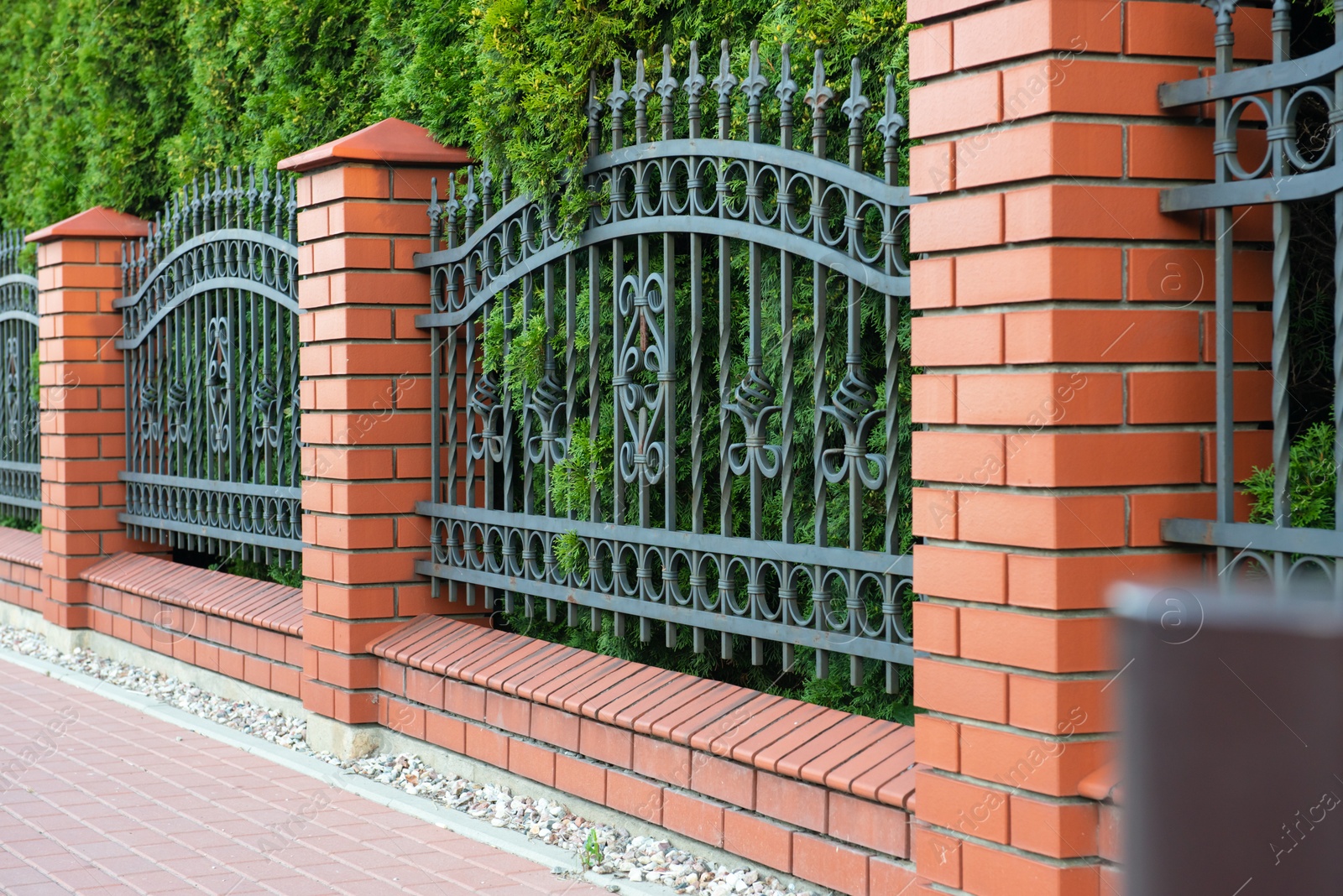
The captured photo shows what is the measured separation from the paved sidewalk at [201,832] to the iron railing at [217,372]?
1221 millimetres

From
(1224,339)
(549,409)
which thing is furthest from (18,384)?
(1224,339)

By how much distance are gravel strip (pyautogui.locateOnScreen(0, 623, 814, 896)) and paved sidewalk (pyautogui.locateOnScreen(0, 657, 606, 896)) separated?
0.16 meters

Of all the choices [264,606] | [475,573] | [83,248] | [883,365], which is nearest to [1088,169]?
[883,365]

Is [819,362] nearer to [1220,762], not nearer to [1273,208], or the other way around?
[1273,208]

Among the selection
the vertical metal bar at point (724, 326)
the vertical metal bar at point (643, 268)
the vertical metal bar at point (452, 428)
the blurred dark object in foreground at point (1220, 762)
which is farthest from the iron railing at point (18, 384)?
the blurred dark object in foreground at point (1220, 762)

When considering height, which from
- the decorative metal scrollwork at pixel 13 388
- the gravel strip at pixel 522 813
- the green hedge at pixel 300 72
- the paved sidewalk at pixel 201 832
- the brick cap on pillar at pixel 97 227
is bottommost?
the paved sidewalk at pixel 201 832

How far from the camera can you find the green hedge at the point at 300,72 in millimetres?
4551

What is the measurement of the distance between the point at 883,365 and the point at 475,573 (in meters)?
1.99

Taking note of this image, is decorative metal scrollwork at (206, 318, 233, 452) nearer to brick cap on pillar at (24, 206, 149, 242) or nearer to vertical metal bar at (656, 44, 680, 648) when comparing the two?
brick cap on pillar at (24, 206, 149, 242)

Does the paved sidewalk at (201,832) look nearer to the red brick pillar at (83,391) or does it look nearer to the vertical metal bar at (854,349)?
the vertical metal bar at (854,349)

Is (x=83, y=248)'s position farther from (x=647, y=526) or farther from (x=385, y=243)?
(x=647, y=526)

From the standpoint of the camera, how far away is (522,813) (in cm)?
464

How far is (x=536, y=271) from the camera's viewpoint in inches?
195

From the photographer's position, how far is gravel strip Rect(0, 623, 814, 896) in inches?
152
